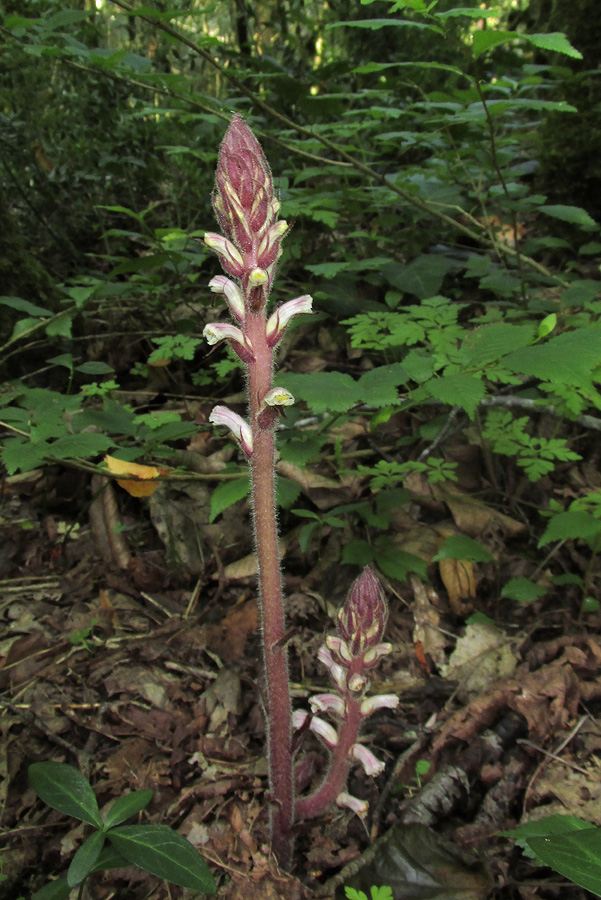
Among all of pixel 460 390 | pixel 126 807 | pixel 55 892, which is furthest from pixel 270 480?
pixel 55 892

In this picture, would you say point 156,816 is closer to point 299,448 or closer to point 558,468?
point 299,448

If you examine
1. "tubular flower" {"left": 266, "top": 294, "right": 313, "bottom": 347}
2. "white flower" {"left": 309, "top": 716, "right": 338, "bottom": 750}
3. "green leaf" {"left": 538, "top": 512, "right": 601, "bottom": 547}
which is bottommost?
"white flower" {"left": 309, "top": 716, "right": 338, "bottom": 750}

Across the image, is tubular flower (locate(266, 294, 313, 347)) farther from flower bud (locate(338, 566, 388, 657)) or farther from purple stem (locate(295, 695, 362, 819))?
purple stem (locate(295, 695, 362, 819))

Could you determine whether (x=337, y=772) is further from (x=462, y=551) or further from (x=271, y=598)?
(x=462, y=551)

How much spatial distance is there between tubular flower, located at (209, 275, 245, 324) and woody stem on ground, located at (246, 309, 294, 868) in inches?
1.0

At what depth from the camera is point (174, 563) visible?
2.83 metres

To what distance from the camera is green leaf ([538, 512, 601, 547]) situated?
200cm

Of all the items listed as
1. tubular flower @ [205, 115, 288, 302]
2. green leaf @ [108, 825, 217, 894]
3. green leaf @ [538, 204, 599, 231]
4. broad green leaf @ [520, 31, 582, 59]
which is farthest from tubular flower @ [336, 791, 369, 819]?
green leaf @ [538, 204, 599, 231]

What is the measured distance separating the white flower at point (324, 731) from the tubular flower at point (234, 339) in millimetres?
1089

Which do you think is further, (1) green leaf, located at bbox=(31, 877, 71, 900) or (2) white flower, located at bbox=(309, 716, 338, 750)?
(2) white flower, located at bbox=(309, 716, 338, 750)

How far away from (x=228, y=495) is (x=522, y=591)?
1.26 m

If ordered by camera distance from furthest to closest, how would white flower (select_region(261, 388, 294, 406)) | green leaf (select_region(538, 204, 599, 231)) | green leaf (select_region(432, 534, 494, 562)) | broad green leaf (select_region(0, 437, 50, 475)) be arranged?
green leaf (select_region(538, 204, 599, 231)) < green leaf (select_region(432, 534, 494, 562)) < broad green leaf (select_region(0, 437, 50, 475)) < white flower (select_region(261, 388, 294, 406))

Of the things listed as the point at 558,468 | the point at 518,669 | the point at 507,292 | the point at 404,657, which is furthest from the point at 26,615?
the point at 507,292

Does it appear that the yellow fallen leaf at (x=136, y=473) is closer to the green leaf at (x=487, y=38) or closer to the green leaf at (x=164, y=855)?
the green leaf at (x=164, y=855)
